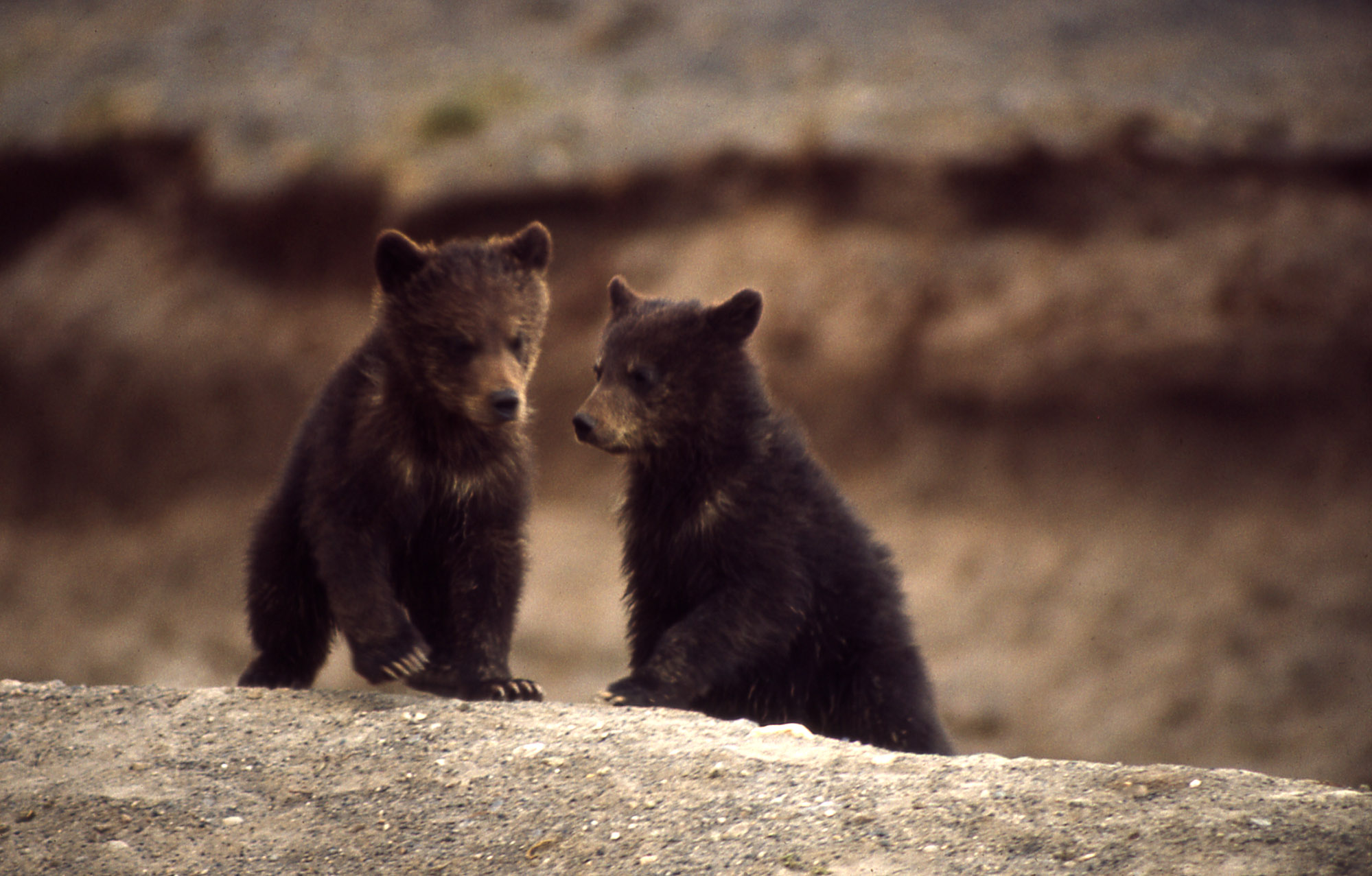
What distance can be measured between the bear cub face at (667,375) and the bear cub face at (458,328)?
388 millimetres

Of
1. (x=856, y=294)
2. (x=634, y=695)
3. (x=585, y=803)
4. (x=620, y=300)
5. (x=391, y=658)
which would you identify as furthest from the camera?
(x=856, y=294)

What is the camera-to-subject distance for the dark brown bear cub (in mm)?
5785

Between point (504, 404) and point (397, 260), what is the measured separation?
88 centimetres

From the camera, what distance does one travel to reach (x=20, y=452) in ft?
59.6

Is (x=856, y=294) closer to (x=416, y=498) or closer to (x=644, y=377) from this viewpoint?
(x=644, y=377)

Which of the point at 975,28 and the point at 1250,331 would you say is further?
the point at 975,28

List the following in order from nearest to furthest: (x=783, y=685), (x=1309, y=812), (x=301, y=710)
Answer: (x=1309, y=812), (x=301, y=710), (x=783, y=685)

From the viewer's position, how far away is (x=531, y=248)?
6125mm

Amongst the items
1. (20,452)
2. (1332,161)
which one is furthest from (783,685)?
(20,452)

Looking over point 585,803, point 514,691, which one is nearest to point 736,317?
point 514,691

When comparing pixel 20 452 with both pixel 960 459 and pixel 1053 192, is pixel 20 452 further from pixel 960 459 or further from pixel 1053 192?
pixel 1053 192

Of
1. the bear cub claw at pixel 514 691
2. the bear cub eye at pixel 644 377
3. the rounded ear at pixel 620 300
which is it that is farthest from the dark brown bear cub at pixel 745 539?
the bear cub claw at pixel 514 691

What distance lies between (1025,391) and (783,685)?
11.2m

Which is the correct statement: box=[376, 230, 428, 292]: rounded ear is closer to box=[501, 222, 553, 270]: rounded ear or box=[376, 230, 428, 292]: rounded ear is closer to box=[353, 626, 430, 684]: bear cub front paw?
box=[501, 222, 553, 270]: rounded ear
